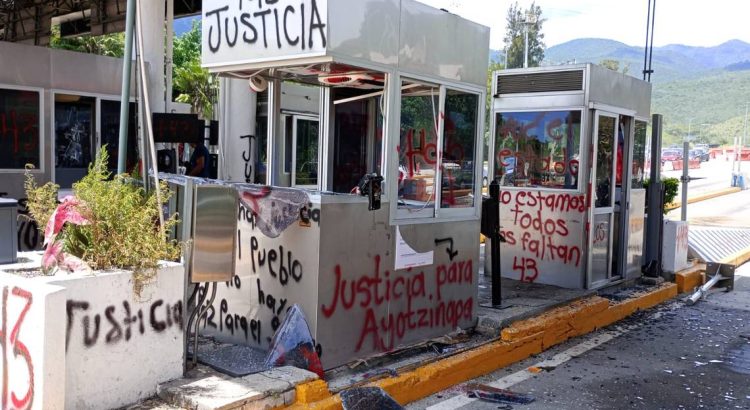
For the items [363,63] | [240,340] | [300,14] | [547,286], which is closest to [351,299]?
[240,340]

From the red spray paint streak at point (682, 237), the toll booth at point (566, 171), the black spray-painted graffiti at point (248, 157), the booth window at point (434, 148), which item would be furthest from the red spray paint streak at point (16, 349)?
the red spray paint streak at point (682, 237)

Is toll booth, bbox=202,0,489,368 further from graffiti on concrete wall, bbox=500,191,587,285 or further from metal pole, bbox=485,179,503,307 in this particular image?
graffiti on concrete wall, bbox=500,191,587,285

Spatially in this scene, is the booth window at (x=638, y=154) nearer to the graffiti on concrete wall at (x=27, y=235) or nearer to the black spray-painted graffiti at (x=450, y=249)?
the black spray-painted graffiti at (x=450, y=249)

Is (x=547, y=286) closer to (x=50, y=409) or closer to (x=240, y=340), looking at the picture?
(x=240, y=340)

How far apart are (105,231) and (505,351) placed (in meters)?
3.68

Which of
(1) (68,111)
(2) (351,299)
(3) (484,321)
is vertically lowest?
(3) (484,321)

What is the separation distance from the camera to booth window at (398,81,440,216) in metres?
5.59

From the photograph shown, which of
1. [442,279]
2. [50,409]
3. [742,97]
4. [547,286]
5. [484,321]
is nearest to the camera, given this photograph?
[50,409]

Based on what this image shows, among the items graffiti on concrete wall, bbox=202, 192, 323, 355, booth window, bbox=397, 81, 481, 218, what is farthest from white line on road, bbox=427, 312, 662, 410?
booth window, bbox=397, 81, 481, 218

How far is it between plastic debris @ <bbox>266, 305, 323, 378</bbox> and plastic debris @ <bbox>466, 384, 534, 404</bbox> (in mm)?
1342

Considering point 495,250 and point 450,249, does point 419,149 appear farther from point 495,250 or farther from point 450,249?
point 495,250

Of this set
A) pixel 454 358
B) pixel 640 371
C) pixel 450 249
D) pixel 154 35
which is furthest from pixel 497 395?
pixel 154 35

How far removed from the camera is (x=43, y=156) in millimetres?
9336

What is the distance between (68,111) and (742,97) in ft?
545
